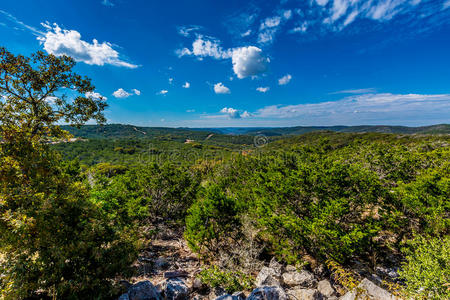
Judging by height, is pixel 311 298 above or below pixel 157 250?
above

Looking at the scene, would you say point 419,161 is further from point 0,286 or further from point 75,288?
point 0,286

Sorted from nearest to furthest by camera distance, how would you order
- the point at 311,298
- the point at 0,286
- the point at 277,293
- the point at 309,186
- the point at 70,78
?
the point at 0,286 → the point at 277,293 → the point at 311,298 → the point at 70,78 → the point at 309,186

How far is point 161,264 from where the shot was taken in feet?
36.9

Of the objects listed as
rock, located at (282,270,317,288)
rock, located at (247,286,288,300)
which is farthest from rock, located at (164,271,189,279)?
rock, located at (282,270,317,288)

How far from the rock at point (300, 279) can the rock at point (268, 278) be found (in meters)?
0.55

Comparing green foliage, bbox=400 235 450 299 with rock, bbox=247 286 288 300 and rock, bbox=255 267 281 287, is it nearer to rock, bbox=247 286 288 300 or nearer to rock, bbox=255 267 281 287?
rock, bbox=247 286 288 300

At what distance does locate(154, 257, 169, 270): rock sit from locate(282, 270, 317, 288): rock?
278 inches

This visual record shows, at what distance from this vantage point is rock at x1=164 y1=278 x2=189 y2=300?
7564 mm

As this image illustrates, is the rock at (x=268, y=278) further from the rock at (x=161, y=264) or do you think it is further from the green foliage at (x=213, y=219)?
the rock at (x=161, y=264)

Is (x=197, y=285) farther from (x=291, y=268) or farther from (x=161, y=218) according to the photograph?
(x=161, y=218)

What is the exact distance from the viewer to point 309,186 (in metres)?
11.9

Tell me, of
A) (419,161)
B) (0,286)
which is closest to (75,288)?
(0,286)

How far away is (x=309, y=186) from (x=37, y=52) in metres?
15.7

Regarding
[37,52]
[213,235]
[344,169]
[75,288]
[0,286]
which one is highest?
[37,52]
